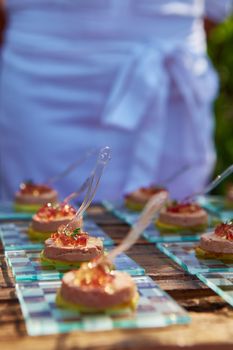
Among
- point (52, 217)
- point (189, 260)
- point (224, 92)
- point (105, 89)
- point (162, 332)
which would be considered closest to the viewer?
point (162, 332)

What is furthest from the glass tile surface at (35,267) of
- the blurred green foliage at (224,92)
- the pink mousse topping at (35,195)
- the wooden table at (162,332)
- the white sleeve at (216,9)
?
the blurred green foliage at (224,92)

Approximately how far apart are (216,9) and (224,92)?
167 cm

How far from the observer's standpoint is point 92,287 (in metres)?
1.14

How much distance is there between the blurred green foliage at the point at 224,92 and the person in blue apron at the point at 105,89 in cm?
167

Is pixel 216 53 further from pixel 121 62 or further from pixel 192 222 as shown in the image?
pixel 192 222

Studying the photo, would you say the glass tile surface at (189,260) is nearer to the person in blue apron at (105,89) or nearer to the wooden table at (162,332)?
the wooden table at (162,332)

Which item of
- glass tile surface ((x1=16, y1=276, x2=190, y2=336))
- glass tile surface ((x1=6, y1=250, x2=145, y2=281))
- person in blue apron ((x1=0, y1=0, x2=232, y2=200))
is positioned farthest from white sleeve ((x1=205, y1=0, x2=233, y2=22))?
glass tile surface ((x1=16, y1=276, x2=190, y2=336))

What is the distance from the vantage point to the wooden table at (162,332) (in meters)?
0.99

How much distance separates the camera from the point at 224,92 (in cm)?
473

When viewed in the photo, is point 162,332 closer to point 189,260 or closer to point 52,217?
point 189,260

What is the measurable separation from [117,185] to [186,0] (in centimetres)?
75

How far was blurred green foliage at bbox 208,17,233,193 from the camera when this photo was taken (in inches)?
177

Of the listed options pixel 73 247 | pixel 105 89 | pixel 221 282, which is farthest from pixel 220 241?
pixel 105 89

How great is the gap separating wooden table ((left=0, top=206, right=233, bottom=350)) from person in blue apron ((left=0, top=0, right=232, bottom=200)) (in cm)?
138
